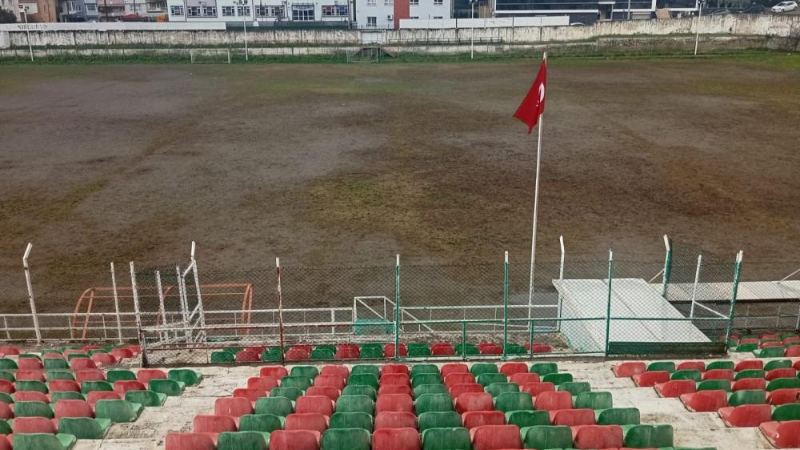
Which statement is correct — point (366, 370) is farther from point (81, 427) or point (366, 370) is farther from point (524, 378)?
point (81, 427)

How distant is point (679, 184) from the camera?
2703 cm

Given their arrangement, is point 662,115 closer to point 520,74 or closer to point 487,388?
point 520,74

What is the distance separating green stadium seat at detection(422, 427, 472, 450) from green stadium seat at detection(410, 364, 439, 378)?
3.44m

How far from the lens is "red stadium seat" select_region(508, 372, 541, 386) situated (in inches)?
430

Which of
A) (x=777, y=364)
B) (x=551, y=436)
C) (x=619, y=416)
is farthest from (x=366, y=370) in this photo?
(x=777, y=364)

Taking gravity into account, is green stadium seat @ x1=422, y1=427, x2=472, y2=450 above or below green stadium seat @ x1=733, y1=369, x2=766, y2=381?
above

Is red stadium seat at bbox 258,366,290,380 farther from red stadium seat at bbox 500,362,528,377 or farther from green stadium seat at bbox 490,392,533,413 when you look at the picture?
green stadium seat at bbox 490,392,533,413

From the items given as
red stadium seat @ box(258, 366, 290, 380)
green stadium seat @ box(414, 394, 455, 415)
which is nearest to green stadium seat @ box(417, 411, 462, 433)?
green stadium seat @ box(414, 394, 455, 415)

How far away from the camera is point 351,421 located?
28.3ft

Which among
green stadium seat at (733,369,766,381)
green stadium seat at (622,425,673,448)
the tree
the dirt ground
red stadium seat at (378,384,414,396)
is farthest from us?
the tree

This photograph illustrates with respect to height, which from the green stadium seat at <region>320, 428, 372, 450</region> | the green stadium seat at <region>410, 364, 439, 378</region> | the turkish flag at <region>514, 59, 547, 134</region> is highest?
the turkish flag at <region>514, 59, 547, 134</region>

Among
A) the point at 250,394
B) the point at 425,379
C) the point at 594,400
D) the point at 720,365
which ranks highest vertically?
the point at 594,400

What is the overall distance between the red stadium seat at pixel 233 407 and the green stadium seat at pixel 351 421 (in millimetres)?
1555

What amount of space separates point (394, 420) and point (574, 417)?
2.32 metres
